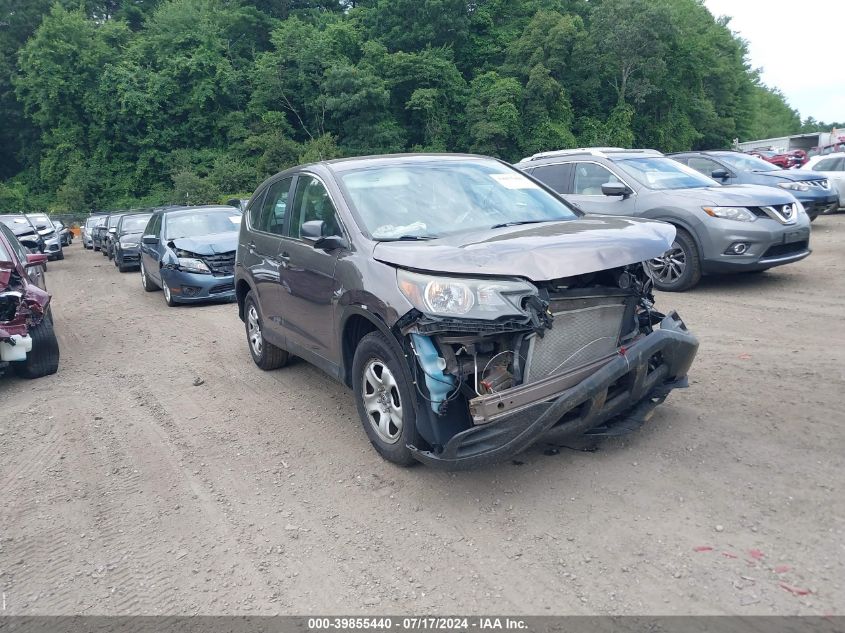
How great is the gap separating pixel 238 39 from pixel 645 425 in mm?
52166

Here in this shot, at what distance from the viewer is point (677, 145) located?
174 ft

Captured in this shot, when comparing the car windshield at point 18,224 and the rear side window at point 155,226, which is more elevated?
the rear side window at point 155,226

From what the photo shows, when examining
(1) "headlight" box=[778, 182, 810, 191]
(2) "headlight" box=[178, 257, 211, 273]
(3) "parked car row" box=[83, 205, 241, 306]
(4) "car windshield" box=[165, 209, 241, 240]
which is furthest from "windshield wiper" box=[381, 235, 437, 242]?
(1) "headlight" box=[778, 182, 810, 191]

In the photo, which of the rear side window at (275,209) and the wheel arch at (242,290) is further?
the wheel arch at (242,290)

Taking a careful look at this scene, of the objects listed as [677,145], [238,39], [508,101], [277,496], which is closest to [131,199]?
[238,39]

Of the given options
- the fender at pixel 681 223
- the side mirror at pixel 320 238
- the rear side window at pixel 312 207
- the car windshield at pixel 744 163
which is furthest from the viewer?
the car windshield at pixel 744 163

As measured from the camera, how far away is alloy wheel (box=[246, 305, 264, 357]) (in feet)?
21.9

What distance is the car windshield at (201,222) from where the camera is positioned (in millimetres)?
12000

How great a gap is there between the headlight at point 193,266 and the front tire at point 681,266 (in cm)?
683

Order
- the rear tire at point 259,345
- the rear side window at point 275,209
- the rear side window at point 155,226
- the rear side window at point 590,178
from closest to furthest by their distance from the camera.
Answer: the rear side window at point 275,209 < the rear tire at point 259,345 < the rear side window at point 590,178 < the rear side window at point 155,226

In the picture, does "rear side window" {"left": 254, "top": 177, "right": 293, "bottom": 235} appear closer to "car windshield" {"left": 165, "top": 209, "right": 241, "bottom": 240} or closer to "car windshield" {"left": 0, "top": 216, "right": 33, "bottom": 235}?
"car windshield" {"left": 165, "top": 209, "right": 241, "bottom": 240}

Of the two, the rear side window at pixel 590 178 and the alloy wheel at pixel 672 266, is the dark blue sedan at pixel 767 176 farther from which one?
the alloy wheel at pixel 672 266

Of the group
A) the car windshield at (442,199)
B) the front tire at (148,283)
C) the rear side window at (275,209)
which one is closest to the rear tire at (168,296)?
the front tire at (148,283)

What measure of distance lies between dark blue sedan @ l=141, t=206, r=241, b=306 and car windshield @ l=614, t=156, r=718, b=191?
20.4 feet
